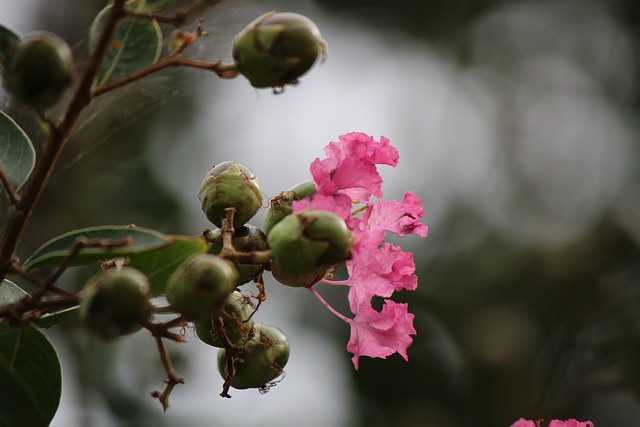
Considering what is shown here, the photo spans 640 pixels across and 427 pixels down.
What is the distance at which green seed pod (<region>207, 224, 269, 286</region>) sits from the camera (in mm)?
1131

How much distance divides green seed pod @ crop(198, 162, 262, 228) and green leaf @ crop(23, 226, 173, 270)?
192mm

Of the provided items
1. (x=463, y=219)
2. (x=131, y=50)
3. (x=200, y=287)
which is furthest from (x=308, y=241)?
(x=463, y=219)

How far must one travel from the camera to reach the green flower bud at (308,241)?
0.99 meters

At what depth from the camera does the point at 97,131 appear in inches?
114

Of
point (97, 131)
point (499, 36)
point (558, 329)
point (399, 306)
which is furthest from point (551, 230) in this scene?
point (399, 306)

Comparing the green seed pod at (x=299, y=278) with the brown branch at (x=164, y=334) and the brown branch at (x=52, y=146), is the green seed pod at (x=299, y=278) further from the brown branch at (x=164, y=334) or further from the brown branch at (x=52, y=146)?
the brown branch at (x=52, y=146)

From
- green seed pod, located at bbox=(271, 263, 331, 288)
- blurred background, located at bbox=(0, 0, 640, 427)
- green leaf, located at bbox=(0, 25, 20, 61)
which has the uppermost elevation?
green leaf, located at bbox=(0, 25, 20, 61)

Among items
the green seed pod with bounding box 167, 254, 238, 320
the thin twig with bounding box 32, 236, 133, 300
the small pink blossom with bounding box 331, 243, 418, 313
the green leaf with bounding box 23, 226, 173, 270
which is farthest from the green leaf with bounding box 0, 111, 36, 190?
the small pink blossom with bounding box 331, 243, 418, 313

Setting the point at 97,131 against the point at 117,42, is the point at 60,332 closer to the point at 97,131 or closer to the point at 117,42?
the point at 97,131

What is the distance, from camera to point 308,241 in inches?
39.0

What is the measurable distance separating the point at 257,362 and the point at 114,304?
41 cm

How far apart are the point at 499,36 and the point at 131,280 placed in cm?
566

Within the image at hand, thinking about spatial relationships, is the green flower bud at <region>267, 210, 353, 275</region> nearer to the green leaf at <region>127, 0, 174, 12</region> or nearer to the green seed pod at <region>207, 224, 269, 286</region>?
the green seed pod at <region>207, 224, 269, 286</region>

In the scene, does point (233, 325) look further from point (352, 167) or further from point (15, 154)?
point (15, 154)
